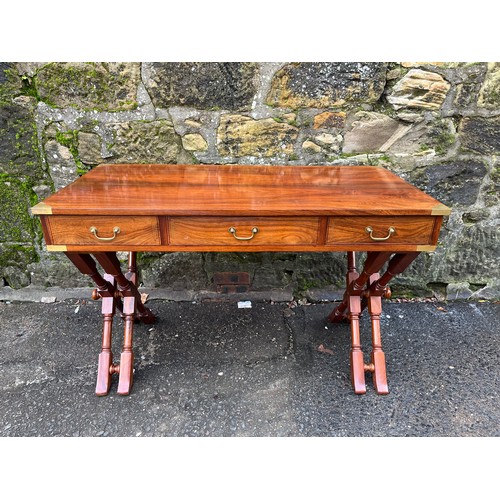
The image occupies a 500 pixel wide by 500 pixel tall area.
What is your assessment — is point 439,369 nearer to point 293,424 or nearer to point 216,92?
point 293,424

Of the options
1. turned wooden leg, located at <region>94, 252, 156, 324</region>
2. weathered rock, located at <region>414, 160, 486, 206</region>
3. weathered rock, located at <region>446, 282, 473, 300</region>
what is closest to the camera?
turned wooden leg, located at <region>94, 252, 156, 324</region>

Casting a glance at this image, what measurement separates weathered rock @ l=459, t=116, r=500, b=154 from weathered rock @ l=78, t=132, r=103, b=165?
7.62ft

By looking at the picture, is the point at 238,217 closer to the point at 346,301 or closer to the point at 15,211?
the point at 346,301

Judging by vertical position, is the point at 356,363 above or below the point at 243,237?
below

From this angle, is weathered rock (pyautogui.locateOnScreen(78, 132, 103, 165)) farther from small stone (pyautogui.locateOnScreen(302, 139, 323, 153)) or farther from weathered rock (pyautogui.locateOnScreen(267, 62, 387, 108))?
small stone (pyautogui.locateOnScreen(302, 139, 323, 153))

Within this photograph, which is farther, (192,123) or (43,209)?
(192,123)

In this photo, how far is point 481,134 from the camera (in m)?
2.26

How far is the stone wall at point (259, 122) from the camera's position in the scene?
212 cm

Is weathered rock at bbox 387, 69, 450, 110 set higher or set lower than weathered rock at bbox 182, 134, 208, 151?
higher

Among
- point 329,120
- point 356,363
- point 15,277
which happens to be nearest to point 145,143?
point 329,120

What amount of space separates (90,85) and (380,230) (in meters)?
1.88

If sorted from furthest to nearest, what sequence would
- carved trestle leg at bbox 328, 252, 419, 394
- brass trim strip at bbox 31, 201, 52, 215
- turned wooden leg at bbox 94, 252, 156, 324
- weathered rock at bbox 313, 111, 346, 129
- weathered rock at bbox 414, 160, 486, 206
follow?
weathered rock at bbox 414, 160, 486, 206 → weathered rock at bbox 313, 111, 346, 129 → carved trestle leg at bbox 328, 252, 419, 394 → turned wooden leg at bbox 94, 252, 156, 324 → brass trim strip at bbox 31, 201, 52, 215

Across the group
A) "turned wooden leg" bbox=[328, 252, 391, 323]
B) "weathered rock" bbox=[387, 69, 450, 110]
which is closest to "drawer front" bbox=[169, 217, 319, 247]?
"turned wooden leg" bbox=[328, 252, 391, 323]

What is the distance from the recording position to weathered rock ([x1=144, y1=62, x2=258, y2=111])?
210cm
